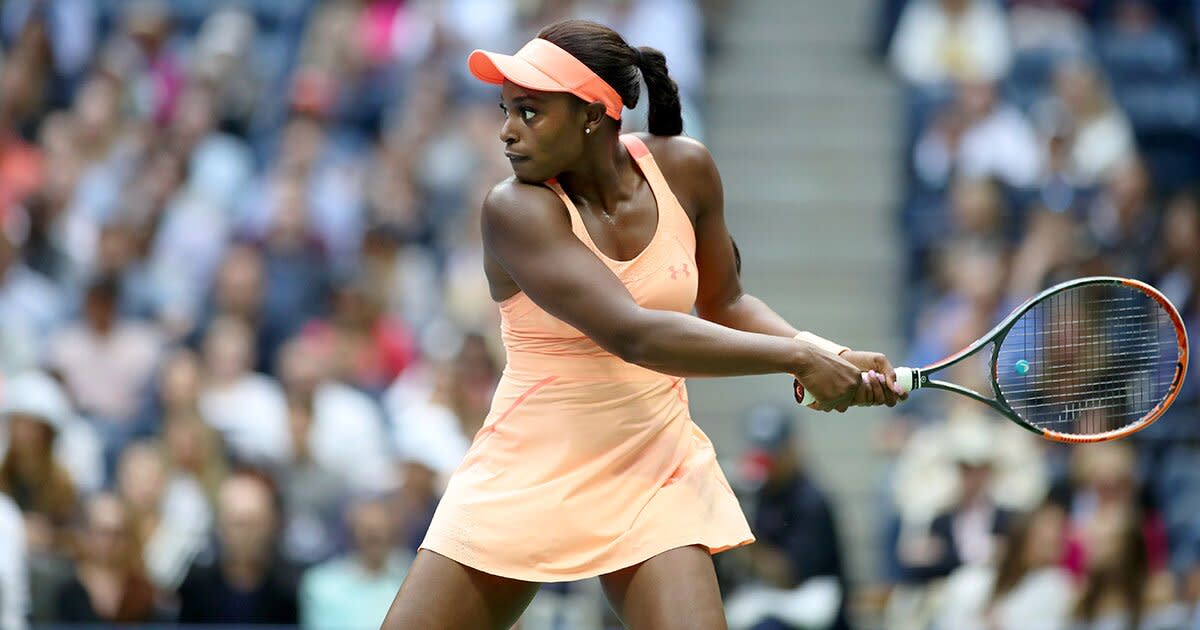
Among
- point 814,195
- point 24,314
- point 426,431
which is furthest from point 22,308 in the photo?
point 814,195

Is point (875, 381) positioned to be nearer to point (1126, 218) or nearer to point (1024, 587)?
point (1024, 587)

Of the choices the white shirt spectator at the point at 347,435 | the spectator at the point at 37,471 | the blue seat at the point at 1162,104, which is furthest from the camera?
the blue seat at the point at 1162,104

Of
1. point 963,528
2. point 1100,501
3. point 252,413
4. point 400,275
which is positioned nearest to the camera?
point 1100,501

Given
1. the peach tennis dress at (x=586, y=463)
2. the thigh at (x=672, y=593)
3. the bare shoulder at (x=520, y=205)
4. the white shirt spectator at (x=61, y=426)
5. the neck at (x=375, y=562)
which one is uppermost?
the bare shoulder at (x=520, y=205)

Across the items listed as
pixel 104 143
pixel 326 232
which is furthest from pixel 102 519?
pixel 104 143

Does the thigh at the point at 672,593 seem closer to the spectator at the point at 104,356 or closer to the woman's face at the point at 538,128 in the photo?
the woman's face at the point at 538,128

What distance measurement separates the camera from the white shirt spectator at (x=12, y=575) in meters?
6.23

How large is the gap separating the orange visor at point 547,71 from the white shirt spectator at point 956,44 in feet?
19.0

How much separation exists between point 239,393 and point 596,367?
4096mm

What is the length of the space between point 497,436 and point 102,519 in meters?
3.23

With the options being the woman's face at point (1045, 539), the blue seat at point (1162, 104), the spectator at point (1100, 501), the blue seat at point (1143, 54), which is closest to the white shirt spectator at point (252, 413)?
the woman's face at point (1045, 539)

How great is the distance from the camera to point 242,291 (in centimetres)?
782

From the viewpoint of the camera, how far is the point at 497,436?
12.3 ft

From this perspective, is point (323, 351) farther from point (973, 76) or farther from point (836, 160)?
point (973, 76)
